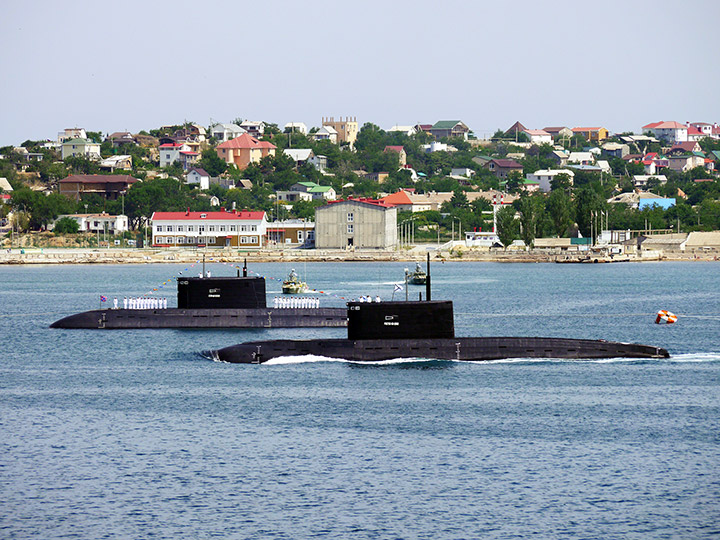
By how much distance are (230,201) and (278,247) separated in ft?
123

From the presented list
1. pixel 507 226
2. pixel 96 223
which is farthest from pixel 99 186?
pixel 507 226

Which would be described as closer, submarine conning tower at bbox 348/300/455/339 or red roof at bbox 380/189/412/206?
submarine conning tower at bbox 348/300/455/339

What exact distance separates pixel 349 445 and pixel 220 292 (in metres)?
28.3

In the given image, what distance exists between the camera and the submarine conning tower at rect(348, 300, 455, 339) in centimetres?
4391

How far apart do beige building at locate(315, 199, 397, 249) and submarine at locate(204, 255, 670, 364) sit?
3750 inches

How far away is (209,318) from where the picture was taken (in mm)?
60438

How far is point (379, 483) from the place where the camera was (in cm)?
2956

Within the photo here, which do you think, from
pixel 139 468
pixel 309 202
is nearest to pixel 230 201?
pixel 309 202

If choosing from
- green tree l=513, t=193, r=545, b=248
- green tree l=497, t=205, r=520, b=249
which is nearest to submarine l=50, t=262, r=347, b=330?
green tree l=497, t=205, r=520, b=249

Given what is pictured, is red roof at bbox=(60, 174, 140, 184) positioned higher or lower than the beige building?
higher

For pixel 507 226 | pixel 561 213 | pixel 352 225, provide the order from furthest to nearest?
pixel 561 213 < pixel 352 225 < pixel 507 226

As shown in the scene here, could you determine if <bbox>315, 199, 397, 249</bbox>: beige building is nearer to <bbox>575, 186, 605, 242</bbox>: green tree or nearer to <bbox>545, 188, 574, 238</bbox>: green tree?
Answer: <bbox>545, 188, 574, 238</bbox>: green tree

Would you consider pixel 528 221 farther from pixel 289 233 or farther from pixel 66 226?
pixel 66 226

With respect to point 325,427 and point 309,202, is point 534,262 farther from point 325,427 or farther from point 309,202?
point 325,427
